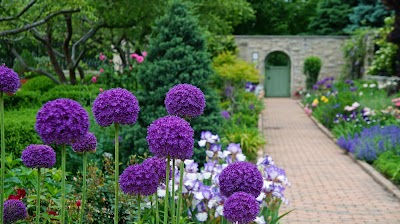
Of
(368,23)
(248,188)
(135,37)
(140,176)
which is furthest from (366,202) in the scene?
(368,23)

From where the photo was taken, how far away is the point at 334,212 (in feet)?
23.8

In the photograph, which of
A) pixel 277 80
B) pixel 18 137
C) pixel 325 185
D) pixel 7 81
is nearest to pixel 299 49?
pixel 277 80

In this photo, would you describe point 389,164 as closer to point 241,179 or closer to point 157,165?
point 241,179

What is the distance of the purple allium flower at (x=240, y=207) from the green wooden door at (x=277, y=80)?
94.4 feet

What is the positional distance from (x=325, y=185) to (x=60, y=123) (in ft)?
24.0

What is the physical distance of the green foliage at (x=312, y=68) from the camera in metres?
29.5

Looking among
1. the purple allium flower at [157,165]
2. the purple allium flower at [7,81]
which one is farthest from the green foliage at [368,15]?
the purple allium flower at [7,81]

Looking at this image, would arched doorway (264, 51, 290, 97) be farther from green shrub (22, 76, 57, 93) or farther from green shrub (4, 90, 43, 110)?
green shrub (4, 90, 43, 110)

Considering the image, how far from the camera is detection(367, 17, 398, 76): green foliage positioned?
72.5ft

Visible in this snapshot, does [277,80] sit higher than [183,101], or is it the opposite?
[183,101]

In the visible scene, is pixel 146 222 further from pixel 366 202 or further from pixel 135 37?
pixel 135 37

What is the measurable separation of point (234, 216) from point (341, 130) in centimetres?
1106

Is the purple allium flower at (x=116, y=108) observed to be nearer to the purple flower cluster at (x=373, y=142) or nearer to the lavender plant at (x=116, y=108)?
the lavender plant at (x=116, y=108)

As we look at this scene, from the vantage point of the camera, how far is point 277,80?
3144 cm
